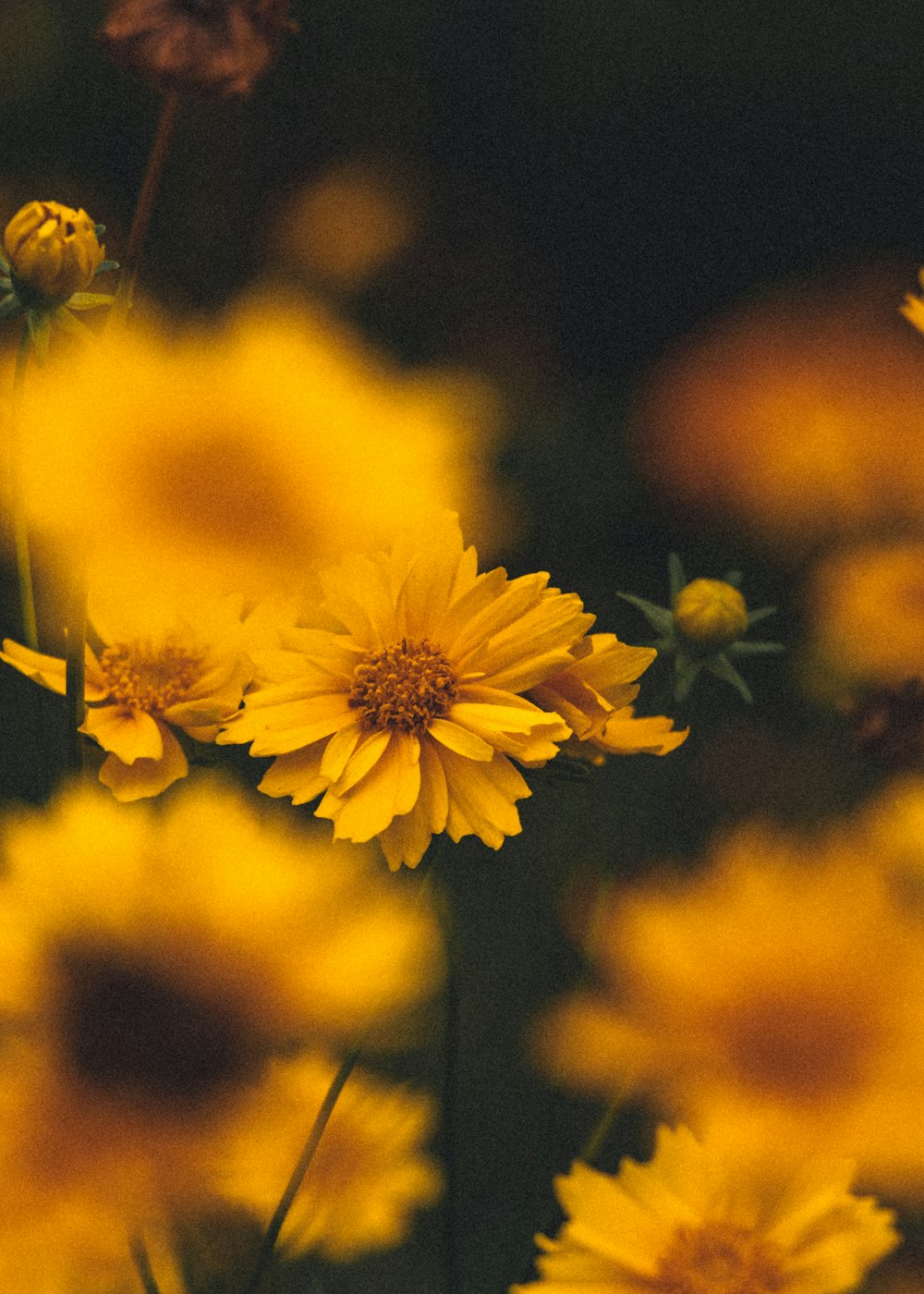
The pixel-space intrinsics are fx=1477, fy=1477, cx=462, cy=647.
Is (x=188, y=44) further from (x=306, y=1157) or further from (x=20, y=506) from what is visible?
(x=306, y=1157)

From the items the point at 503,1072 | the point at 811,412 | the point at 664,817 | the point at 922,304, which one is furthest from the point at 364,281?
the point at 922,304

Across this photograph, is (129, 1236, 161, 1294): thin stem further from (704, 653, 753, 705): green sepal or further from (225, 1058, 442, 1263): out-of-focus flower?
(704, 653, 753, 705): green sepal

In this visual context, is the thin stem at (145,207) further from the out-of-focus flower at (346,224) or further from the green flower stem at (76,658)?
the out-of-focus flower at (346,224)

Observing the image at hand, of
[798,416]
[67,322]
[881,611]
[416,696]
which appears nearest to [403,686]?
[416,696]

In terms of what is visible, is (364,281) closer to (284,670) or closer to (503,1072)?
(503,1072)

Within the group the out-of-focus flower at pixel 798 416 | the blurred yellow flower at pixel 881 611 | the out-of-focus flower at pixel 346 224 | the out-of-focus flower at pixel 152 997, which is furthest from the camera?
the out-of-focus flower at pixel 346 224

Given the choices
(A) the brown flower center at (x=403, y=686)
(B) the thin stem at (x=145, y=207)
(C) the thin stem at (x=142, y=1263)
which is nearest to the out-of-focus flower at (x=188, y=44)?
(B) the thin stem at (x=145, y=207)
